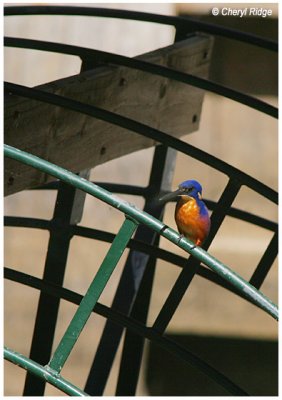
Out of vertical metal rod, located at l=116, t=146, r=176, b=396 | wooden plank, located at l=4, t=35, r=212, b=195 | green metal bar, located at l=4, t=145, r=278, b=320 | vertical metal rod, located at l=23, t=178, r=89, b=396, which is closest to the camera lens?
green metal bar, located at l=4, t=145, r=278, b=320

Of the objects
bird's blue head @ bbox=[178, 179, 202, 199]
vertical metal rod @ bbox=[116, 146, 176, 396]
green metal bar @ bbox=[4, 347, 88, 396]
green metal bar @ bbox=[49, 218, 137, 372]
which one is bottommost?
vertical metal rod @ bbox=[116, 146, 176, 396]

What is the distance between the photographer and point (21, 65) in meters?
10.9

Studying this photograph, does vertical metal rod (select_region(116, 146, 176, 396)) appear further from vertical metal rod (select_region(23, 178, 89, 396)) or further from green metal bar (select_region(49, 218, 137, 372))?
green metal bar (select_region(49, 218, 137, 372))

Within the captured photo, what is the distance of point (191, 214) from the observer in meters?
4.07

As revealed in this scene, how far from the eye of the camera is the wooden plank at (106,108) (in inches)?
197

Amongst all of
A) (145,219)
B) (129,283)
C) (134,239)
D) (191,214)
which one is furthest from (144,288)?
(145,219)

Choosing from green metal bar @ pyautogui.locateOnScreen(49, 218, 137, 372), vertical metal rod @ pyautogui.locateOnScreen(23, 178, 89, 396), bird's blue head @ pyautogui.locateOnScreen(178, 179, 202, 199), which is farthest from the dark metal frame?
green metal bar @ pyautogui.locateOnScreen(49, 218, 137, 372)

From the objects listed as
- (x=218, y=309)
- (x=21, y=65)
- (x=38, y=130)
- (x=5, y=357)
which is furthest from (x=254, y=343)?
(x=5, y=357)

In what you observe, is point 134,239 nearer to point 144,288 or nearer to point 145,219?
point 144,288

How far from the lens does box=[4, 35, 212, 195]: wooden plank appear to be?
5008mm

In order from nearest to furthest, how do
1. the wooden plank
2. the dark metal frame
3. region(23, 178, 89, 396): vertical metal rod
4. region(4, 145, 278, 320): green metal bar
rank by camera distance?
region(4, 145, 278, 320): green metal bar < the dark metal frame < the wooden plank < region(23, 178, 89, 396): vertical metal rod

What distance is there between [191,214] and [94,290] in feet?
1.74

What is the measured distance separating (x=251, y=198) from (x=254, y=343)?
1678 millimetres

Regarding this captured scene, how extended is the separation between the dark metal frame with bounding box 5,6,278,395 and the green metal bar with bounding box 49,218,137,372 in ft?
2.19
